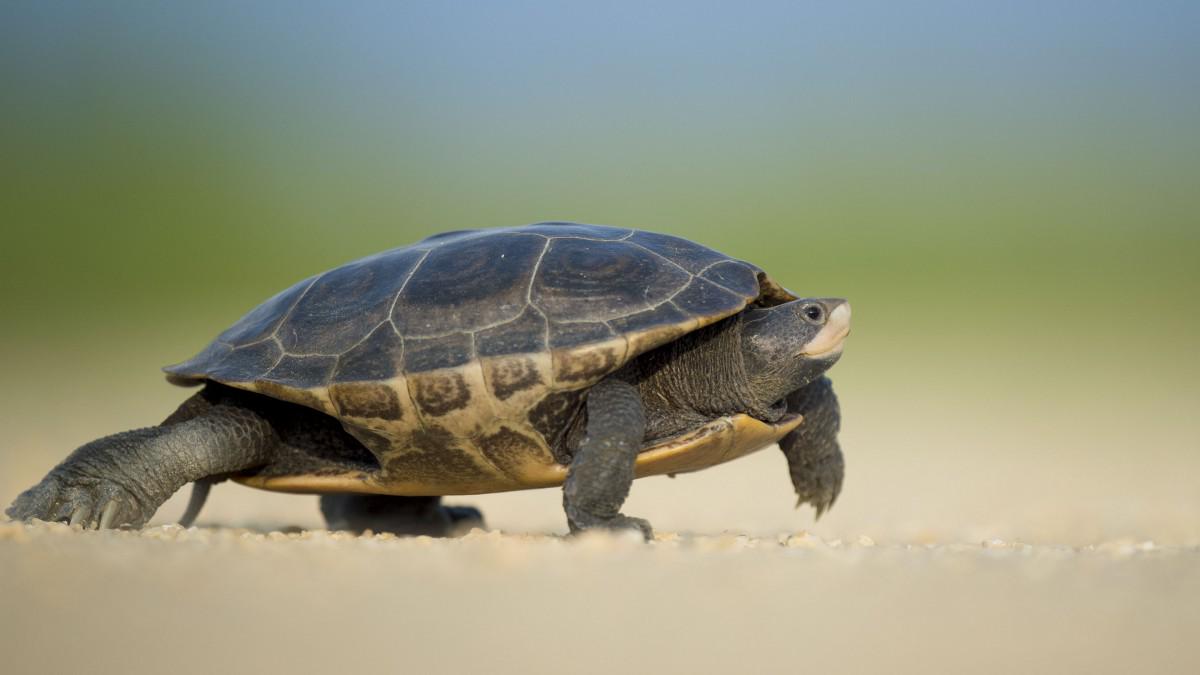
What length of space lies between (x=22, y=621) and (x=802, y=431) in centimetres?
420

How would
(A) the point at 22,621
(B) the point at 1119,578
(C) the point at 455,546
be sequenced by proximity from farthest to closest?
1. (C) the point at 455,546
2. (B) the point at 1119,578
3. (A) the point at 22,621

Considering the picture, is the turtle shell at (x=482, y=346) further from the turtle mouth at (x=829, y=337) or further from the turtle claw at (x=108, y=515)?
the turtle claw at (x=108, y=515)

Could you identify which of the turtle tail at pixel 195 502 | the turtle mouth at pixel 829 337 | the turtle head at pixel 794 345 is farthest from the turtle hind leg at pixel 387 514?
the turtle mouth at pixel 829 337

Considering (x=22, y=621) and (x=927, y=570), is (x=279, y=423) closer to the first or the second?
(x=22, y=621)

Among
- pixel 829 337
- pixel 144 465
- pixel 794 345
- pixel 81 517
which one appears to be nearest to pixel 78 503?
pixel 81 517

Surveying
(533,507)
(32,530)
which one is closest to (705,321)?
(32,530)

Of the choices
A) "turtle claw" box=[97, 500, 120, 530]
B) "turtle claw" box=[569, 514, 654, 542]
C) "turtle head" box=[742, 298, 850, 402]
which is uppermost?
"turtle head" box=[742, 298, 850, 402]

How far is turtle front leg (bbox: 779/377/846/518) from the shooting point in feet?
18.6

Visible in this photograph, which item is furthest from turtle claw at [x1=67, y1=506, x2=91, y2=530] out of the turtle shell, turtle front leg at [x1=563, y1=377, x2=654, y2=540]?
turtle front leg at [x1=563, y1=377, x2=654, y2=540]

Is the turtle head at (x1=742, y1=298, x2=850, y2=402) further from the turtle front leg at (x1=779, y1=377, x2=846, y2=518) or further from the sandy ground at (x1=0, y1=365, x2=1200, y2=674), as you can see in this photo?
the sandy ground at (x1=0, y1=365, x2=1200, y2=674)

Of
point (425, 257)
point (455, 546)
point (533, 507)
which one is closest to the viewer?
point (455, 546)

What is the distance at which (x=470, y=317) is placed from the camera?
4.51 meters

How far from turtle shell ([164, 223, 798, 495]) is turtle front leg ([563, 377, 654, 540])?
0.85 feet

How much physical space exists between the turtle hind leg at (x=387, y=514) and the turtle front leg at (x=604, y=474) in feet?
6.62
